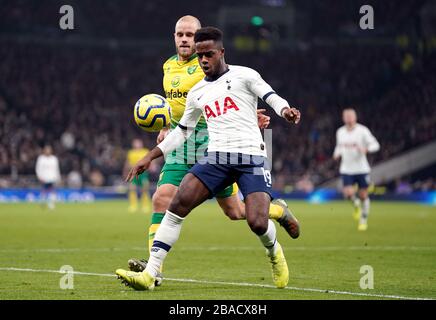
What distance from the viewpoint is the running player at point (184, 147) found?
32.0ft

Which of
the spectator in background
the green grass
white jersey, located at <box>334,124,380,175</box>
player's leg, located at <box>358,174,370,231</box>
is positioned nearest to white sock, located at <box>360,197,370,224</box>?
player's leg, located at <box>358,174,370,231</box>

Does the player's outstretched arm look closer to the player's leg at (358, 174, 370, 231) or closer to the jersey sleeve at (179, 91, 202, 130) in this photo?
the jersey sleeve at (179, 91, 202, 130)

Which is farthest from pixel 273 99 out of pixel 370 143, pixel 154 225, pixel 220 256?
pixel 370 143

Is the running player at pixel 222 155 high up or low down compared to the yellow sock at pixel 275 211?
up

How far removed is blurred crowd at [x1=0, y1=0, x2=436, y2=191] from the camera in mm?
38500

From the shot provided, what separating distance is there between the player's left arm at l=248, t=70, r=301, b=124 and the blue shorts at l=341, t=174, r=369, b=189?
1206 cm

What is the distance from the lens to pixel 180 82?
1000 centimetres

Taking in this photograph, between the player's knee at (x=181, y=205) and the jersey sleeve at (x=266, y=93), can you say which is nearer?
the jersey sleeve at (x=266, y=93)

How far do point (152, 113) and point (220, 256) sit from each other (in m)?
3.86

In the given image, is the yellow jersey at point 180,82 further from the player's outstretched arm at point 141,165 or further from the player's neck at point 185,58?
the player's outstretched arm at point 141,165

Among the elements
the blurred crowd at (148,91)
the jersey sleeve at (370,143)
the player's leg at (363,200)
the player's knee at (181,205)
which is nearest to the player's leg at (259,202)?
the player's knee at (181,205)

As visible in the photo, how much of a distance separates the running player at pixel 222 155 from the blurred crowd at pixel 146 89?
28128mm

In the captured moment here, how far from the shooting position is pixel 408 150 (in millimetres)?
38094
